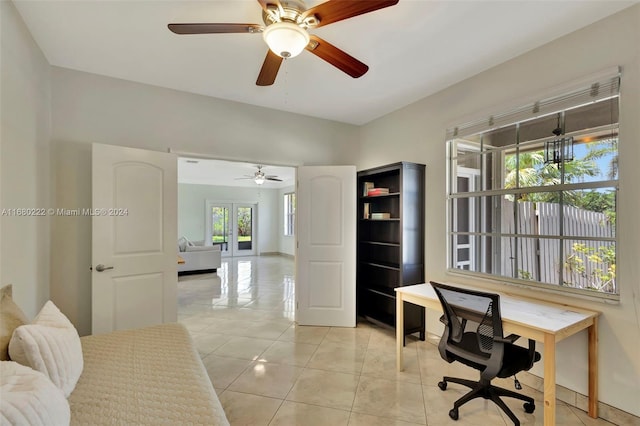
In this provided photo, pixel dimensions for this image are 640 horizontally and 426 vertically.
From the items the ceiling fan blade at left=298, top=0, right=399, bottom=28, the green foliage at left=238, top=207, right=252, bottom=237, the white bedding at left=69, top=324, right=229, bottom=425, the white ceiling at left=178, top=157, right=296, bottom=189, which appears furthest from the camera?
the green foliage at left=238, top=207, right=252, bottom=237

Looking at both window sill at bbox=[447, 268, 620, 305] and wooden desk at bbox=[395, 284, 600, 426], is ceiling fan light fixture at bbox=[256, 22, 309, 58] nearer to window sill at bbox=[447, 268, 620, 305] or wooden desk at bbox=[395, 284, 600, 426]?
wooden desk at bbox=[395, 284, 600, 426]

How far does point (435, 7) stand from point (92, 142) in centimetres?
312

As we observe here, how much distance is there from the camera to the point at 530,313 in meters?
2.04

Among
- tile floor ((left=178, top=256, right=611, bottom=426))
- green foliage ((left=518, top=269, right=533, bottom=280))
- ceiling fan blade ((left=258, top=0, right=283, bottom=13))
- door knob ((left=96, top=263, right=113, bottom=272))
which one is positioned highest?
ceiling fan blade ((left=258, top=0, right=283, bottom=13))

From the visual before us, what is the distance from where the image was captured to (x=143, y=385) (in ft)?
4.58

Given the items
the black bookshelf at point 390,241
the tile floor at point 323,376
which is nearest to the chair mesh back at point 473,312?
the tile floor at point 323,376

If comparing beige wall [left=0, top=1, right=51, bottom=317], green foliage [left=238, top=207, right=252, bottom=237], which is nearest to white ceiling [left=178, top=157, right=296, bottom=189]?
green foliage [left=238, top=207, right=252, bottom=237]

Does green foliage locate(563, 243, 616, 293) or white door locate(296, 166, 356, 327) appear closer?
green foliage locate(563, 243, 616, 293)

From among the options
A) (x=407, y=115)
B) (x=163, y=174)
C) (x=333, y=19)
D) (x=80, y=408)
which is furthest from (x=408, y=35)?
(x=80, y=408)

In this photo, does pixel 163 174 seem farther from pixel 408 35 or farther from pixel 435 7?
pixel 435 7

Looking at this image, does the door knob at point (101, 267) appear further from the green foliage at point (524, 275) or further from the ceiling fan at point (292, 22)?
the green foliage at point (524, 275)

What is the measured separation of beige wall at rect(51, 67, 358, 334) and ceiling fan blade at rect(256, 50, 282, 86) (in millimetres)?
1334

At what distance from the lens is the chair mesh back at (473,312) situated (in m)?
1.87

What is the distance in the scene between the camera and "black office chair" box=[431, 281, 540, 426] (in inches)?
73.5
